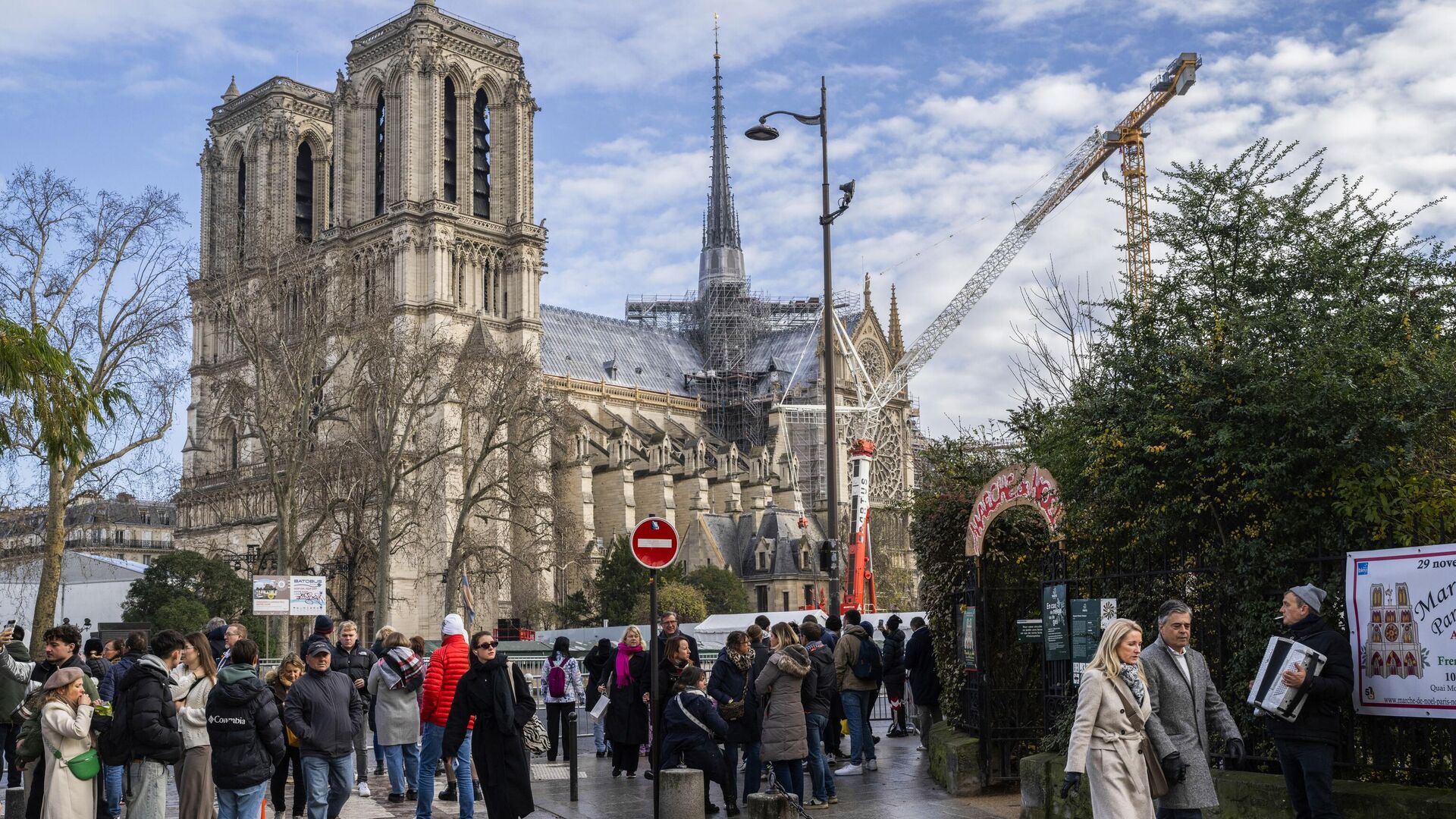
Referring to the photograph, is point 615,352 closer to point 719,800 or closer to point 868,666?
point 868,666

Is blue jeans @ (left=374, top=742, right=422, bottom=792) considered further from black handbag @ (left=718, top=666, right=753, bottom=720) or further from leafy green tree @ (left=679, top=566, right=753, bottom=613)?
leafy green tree @ (left=679, top=566, right=753, bottom=613)

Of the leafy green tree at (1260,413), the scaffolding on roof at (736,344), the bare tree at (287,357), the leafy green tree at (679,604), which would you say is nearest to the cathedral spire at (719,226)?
the scaffolding on roof at (736,344)

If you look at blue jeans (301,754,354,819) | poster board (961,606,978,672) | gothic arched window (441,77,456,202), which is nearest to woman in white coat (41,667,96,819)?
blue jeans (301,754,354,819)

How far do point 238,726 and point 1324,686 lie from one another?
664cm

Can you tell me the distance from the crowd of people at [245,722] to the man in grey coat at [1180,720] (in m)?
5.01

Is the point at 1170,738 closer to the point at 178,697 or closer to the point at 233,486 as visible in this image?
the point at 178,697

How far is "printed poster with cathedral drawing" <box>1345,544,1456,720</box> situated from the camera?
27.4 ft

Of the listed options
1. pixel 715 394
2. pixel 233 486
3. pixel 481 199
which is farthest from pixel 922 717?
pixel 715 394

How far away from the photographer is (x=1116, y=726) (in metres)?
7.75

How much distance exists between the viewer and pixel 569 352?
295 feet

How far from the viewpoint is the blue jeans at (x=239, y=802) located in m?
9.60

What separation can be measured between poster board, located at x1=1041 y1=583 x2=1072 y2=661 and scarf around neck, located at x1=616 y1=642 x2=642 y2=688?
199 inches

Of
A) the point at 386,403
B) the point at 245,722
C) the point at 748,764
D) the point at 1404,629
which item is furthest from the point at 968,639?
the point at 386,403

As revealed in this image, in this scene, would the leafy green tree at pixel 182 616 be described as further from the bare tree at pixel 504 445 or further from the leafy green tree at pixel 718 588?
the leafy green tree at pixel 718 588
